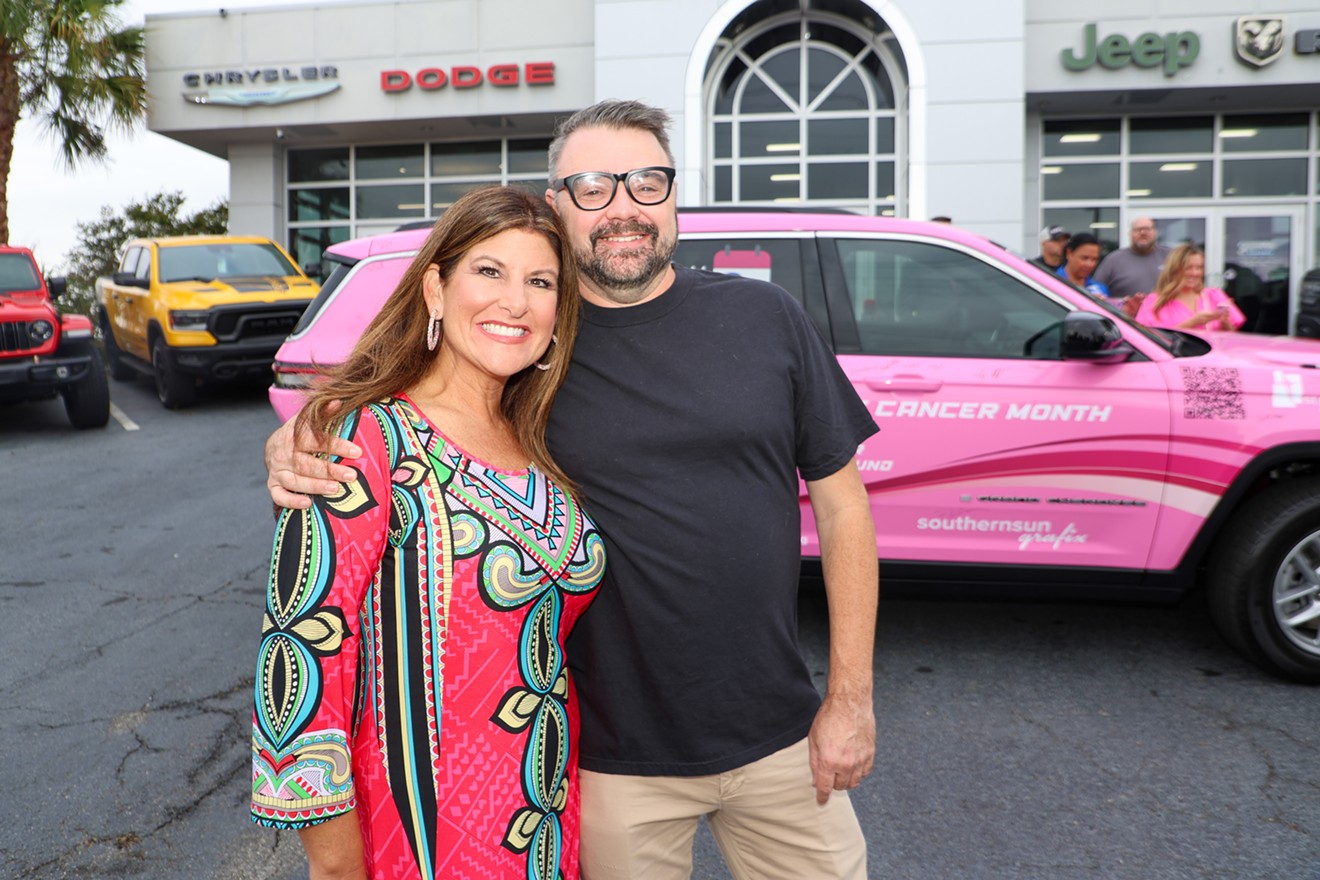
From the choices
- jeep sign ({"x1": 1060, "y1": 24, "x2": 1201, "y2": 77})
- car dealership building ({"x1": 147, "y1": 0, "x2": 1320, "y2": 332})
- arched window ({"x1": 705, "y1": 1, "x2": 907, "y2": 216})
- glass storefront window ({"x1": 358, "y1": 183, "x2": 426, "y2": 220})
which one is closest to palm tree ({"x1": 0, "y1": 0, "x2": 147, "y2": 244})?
car dealership building ({"x1": 147, "y1": 0, "x2": 1320, "y2": 332})

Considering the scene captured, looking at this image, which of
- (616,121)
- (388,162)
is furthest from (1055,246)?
(388,162)

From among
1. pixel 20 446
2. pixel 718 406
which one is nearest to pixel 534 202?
pixel 718 406

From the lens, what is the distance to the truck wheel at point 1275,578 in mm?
4133

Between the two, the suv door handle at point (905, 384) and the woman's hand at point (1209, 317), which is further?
the woman's hand at point (1209, 317)

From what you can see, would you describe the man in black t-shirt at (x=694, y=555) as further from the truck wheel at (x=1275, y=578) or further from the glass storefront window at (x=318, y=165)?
the glass storefront window at (x=318, y=165)

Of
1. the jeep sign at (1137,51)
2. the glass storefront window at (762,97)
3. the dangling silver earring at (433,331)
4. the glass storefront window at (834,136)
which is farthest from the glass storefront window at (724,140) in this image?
the dangling silver earring at (433,331)

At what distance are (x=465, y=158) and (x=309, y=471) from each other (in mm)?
17082

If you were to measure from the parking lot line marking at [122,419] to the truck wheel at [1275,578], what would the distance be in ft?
32.9

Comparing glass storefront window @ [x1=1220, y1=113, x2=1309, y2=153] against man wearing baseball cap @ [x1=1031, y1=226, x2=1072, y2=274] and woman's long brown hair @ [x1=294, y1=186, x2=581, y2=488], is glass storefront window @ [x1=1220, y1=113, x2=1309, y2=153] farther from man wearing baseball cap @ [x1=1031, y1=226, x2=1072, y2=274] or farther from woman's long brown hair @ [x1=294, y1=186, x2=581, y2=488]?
woman's long brown hair @ [x1=294, y1=186, x2=581, y2=488]

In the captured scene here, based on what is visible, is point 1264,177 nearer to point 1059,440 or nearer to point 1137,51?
point 1137,51

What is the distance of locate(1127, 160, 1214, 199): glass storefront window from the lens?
15000 mm

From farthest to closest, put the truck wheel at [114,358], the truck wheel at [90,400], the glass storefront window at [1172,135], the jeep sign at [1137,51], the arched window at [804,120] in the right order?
the glass storefront window at [1172,135] < the arched window at [804,120] < the truck wheel at [114,358] < the jeep sign at [1137,51] < the truck wheel at [90,400]

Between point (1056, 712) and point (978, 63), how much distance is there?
37.9 feet

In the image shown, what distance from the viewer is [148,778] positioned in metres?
3.52
